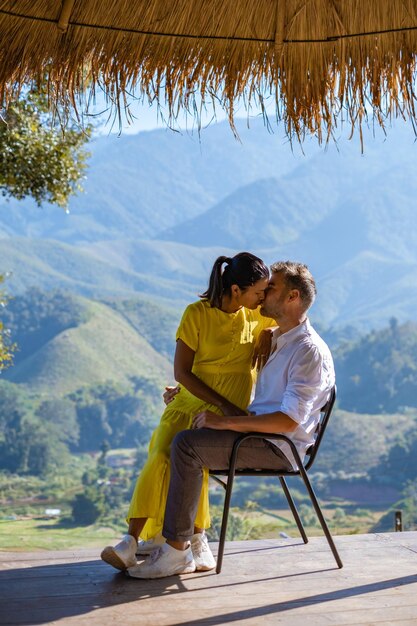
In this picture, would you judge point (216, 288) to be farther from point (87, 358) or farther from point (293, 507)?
point (87, 358)

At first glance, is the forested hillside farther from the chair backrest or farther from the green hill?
the chair backrest

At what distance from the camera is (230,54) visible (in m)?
2.94

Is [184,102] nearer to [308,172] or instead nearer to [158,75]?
[158,75]

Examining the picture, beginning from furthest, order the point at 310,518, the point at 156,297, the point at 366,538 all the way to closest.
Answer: the point at 156,297
the point at 310,518
the point at 366,538

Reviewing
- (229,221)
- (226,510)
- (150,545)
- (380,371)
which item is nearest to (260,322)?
(226,510)

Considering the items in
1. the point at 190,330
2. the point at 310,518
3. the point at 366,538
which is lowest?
the point at 310,518

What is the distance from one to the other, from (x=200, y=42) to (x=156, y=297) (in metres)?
71.2

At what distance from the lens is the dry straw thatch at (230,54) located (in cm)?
282

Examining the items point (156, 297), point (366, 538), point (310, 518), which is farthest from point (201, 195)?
point (366, 538)

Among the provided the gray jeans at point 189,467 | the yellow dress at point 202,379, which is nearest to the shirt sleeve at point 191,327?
the yellow dress at point 202,379

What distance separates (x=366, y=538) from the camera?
3615mm

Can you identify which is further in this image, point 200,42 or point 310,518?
point 310,518

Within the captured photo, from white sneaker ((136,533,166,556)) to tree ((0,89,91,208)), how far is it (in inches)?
140

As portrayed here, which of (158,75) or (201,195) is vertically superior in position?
(201,195)
